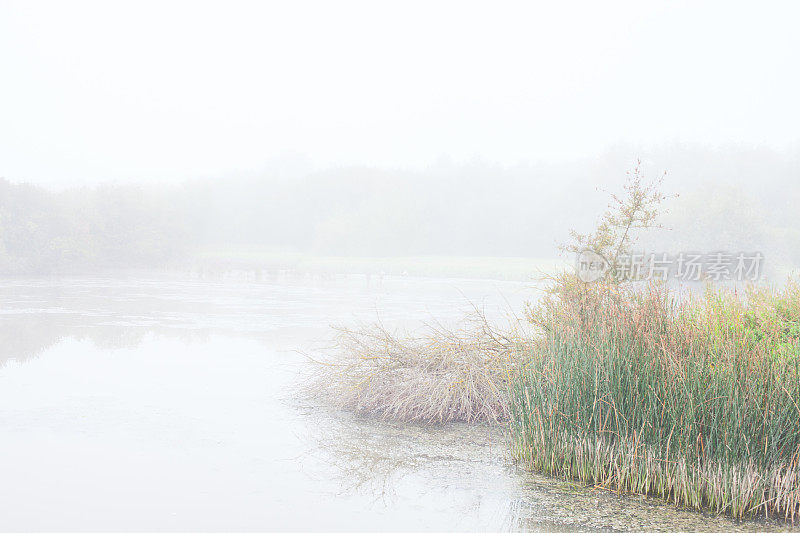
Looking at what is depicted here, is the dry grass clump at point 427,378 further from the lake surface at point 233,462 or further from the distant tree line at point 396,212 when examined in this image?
the distant tree line at point 396,212

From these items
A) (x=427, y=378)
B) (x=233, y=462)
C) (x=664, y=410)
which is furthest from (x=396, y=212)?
(x=664, y=410)

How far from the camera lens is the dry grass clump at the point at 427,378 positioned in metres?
7.94

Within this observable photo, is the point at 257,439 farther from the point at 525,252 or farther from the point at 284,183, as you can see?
the point at 284,183

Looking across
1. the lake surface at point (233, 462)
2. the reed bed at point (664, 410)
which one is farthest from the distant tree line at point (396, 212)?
the reed bed at point (664, 410)

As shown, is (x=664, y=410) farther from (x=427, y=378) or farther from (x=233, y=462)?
(x=233, y=462)

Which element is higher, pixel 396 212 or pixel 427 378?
pixel 396 212

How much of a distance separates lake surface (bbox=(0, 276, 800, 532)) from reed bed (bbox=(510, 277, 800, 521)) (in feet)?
0.72

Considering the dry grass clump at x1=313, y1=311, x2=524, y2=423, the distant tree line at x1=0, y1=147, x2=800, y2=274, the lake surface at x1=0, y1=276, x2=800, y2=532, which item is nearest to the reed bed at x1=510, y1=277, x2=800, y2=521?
the lake surface at x1=0, y1=276, x2=800, y2=532

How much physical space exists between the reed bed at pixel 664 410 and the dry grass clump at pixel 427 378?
→ 1487 millimetres

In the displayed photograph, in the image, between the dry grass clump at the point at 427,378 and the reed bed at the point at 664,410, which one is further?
the dry grass clump at the point at 427,378

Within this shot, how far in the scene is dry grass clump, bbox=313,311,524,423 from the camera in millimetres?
7938

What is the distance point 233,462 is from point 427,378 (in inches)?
96.4

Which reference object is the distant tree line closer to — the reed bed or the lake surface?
the lake surface

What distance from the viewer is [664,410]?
5379 mm
